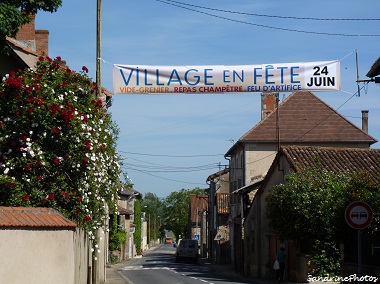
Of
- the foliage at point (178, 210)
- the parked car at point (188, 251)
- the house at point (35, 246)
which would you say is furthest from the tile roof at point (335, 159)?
the foliage at point (178, 210)

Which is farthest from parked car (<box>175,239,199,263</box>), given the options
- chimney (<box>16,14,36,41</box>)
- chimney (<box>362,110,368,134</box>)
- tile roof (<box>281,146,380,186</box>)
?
chimney (<box>16,14,36,41</box>)

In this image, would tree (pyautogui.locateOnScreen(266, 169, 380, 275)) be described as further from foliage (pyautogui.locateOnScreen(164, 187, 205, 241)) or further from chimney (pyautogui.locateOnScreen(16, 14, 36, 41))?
foliage (pyautogui.locateOnScreen(164, 187, 205, 241))

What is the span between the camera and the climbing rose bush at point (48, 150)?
14828 mm

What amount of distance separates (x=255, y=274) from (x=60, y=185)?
26190 millimetres

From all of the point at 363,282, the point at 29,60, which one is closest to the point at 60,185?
the point at 29,60

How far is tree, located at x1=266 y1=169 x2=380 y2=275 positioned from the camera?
26.0 m

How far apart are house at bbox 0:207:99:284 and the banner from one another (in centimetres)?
506

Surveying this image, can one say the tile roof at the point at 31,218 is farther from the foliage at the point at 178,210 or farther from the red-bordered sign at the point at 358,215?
the foliage at the point at 178,210

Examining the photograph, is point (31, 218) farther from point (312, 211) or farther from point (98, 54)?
point (312, 211)

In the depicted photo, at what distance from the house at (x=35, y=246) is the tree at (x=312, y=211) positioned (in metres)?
12.1

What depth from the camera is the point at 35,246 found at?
12.4 metres

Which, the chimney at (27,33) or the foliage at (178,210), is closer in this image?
the chimney at (27,33)

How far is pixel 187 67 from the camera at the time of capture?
58.0 ft

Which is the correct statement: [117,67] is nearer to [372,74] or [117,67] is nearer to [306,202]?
[372,74]
